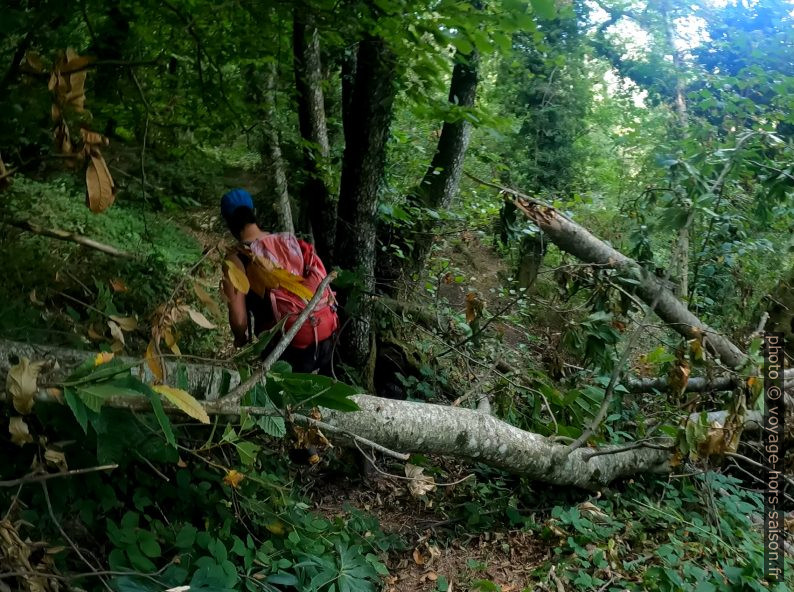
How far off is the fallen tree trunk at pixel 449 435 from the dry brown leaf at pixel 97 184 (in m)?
0.72

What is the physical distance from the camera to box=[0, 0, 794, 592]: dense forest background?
2012mm

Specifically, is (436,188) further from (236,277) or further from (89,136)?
Result: (89,136)

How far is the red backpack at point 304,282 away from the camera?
3129mm

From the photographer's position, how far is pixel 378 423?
294 centimetres

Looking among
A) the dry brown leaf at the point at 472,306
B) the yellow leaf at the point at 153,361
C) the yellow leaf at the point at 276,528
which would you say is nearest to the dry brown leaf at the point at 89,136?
the yellow leaf at the point at 153,361

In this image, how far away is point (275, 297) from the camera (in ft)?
10.5

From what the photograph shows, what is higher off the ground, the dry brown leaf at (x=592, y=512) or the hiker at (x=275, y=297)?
the hiker at (x=275, y=297)

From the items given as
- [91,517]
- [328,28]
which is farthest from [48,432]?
[328,28]

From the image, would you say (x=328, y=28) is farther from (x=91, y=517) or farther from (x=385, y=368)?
(x=385, y=368)

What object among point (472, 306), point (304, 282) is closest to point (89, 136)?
point (304, 282)

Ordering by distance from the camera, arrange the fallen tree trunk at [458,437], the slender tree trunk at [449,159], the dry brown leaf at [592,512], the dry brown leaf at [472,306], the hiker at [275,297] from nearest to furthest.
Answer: the fallen tree trunk at [458,437], the hiker at [275,297], the dry brown leaf at [592,512], the dry brown leaf at [472,306], the slender tree trunk at [449,159]

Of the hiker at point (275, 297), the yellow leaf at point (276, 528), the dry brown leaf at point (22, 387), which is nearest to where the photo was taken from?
the dry brown leaf at point (22, 387)

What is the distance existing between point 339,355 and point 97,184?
3214 mm

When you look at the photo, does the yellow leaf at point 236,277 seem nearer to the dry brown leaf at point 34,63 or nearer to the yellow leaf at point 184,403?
the yellow leaf at point 184,403
